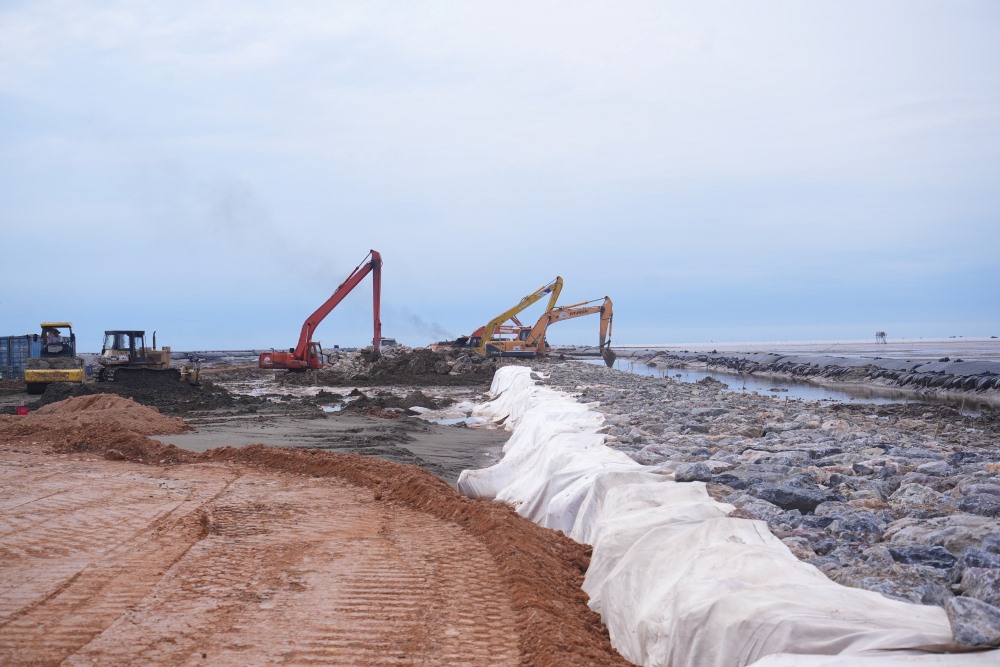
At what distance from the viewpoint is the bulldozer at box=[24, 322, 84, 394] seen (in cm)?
2212

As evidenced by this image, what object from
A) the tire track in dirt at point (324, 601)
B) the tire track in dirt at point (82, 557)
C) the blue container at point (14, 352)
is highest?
the blue container at point (14, 352)

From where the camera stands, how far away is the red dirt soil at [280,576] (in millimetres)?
3832

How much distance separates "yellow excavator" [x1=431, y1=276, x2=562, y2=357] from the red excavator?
657 centimetres

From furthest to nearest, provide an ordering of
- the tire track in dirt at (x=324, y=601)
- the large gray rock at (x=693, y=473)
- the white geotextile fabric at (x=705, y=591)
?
the large gray rock at (x=693, y=473)
the tire track in dirt at (x=324, y=601)
the white geotextile fabric at (x=705, y=591)

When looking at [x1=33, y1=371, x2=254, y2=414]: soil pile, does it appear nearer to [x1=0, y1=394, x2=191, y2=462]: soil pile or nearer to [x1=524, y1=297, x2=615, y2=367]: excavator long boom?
[x1=0, y1=394, x2=191, y2=462]: soil pile

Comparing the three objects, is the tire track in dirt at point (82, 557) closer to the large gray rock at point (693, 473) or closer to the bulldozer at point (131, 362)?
the large gray rock at point (693, 473)

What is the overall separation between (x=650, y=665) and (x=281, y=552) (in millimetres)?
3096

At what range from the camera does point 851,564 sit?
11.8ft

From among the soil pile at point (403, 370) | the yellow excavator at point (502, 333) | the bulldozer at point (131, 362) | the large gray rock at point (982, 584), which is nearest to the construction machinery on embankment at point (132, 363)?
the bulldozer at point (131, 362)

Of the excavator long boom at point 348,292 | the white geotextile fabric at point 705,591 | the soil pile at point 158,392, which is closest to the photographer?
the white geotextile fabric at point 705,591

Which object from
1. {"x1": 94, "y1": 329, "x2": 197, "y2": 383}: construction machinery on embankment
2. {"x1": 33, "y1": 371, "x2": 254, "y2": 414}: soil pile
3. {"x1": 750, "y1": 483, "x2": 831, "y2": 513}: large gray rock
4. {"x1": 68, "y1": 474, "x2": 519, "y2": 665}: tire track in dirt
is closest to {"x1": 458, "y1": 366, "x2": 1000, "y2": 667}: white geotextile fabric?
{"x1": 750, "y1": 483, "x2": 831, "y2": 513}: large gray rock

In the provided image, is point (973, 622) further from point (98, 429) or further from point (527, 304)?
point (527, 304)

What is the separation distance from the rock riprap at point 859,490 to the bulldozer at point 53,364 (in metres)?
18.2

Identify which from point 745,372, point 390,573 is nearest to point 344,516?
point 390,573
